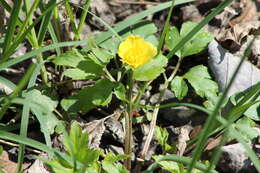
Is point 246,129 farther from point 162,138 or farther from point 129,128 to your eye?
point 129,128

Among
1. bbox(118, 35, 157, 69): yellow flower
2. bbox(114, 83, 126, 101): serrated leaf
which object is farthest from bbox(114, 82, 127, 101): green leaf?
bbox(118, 35, 157, 69): yellow flower

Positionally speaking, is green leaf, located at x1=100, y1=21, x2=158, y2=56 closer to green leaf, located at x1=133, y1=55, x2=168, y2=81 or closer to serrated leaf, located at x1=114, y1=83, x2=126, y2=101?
green leaf, located at x1=133, y1=55, x2=168, y2=81

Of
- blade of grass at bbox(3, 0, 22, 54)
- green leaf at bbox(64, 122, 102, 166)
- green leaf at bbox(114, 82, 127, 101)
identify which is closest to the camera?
green leaf at bbox(64, 122, 102, 166)

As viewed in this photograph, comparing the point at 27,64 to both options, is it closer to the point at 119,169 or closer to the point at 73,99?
the point at 73,99

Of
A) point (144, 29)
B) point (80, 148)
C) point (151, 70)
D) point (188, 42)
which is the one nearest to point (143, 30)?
point (144, 29)

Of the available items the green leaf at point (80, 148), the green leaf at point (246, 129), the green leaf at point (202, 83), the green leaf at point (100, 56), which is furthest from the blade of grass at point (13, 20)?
the green leaf at point (246, 129)

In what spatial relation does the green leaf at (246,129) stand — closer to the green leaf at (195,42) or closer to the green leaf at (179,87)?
the green leaf at (179,87)
